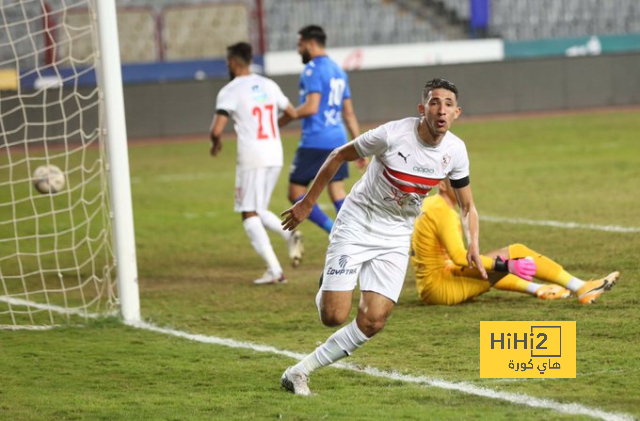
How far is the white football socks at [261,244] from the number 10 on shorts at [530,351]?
3.91 meters

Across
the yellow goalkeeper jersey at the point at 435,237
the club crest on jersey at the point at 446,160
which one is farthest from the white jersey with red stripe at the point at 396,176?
the yellow goalkeeper jersey at the point at 435,237

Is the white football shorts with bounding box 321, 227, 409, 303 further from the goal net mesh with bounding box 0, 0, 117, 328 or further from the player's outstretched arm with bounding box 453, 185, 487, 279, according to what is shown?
the goal net mesh with bounding box 0, 0, 117, 328

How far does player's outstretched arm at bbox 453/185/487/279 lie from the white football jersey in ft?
12.7

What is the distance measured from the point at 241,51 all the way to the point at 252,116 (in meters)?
0.60

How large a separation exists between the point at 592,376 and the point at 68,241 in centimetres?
821

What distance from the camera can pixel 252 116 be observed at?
32.8 ft

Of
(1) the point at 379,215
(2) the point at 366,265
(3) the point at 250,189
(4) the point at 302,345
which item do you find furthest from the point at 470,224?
(3) the point at 250,189

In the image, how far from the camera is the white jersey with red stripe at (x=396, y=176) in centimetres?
596

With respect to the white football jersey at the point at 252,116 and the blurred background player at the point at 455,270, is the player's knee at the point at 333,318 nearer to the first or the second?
the blurred background player at the point at 455,270

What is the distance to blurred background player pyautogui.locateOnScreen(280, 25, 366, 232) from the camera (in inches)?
424

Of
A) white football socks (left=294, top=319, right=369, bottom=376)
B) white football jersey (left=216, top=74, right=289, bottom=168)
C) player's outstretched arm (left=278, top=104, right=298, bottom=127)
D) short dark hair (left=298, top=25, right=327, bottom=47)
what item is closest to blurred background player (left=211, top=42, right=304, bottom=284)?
white football jersey (left=216, top=74, right=289, bottom=168)

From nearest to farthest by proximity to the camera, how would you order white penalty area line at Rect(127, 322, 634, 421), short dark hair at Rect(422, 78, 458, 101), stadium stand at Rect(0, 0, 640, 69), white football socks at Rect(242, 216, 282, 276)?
white penalty area line at Rect(127, 322, 634, 421), short dark hair at Rect(422, 78, 458, 101), white football socks at Rect(242, 216, 282, 276), stadium stand at Rect(0, 0, 640, 69)

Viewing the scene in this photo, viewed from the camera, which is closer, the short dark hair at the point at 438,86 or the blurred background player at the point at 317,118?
the short dark hair at the point at 438,86

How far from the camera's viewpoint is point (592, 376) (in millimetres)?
5906
